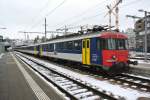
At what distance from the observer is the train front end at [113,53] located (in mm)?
15578

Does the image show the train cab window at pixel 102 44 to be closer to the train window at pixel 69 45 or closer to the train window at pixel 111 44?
the train window at pixel 111 44

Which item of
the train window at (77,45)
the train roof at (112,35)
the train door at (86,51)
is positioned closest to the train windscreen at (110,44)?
the train roof at (112,35)

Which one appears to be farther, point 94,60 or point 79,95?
point 94,60

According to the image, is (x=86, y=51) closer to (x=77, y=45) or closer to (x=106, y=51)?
(x=77, y=45)

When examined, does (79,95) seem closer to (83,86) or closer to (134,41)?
(83,86)

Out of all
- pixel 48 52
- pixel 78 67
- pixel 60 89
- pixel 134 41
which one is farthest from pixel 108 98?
pixel 134 41

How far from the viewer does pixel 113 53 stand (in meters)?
15.9

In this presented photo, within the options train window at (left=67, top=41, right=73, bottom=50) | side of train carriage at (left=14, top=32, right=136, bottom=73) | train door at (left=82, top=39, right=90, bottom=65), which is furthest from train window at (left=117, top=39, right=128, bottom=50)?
train window at (left=67, top=41, right=73, bottom=50)

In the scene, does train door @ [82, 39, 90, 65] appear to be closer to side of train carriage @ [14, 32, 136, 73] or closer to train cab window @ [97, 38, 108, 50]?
side of train carriage @ [14, 32, 136, 73]

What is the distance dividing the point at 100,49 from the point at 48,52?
18.2 metres

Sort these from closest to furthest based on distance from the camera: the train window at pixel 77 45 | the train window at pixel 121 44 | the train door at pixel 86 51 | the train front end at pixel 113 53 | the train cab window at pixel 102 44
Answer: the train front end at pixel 113 53 < the train cab window at pixel 102 44 < the train window at pixel 121 44 < the train door at pixel 86 51 < the train window at pixel 77 45

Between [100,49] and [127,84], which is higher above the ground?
[100,49]

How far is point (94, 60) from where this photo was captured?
657 inches

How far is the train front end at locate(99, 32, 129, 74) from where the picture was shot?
15578 millimetres
